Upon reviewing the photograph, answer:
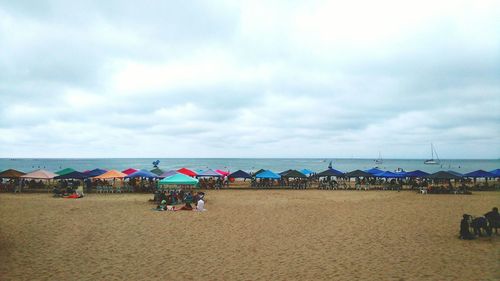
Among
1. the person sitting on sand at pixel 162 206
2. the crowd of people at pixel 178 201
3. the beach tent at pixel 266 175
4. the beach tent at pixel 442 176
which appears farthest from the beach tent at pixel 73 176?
the beach tent at pixel 442 176

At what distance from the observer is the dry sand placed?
25.9 ft

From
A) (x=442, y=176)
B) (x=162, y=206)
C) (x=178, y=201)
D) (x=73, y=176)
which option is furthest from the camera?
(x=442, y=176)

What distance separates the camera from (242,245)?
33.9 feet

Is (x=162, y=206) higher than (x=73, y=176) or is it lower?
lower

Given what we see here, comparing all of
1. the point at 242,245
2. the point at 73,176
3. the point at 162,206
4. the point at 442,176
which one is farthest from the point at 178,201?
the point at 442,176

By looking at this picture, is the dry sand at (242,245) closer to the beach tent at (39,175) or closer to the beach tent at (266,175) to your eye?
the beach tent at (39,175)

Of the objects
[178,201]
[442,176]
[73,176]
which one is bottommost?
[178,201]

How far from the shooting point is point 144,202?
797 inches

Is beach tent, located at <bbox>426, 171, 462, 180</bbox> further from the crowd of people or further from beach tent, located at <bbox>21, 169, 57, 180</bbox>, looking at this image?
beach tent, located at <bbox>21, 169, 57, 180</bbox>

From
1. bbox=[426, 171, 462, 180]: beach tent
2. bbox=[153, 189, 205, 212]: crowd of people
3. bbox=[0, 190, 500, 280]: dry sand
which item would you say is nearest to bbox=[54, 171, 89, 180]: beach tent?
bbox=[0, 190, 500, 280]: dry sand

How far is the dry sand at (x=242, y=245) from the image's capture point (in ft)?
25.9

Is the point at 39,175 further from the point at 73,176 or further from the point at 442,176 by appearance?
the point at 442,176

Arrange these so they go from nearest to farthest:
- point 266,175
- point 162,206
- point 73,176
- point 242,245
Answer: point 242,245, point 162,206, point 73,176, point 266,175

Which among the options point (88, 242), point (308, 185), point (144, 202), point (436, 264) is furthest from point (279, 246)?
point (308, 185)
